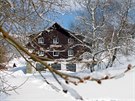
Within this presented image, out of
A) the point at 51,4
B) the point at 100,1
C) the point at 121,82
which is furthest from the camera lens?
the point at 100,1

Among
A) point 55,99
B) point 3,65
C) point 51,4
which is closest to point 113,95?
point 55,99

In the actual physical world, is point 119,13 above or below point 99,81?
above

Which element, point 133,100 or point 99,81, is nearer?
point 99,81

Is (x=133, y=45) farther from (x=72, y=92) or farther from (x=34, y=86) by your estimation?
(x=72, y=92)

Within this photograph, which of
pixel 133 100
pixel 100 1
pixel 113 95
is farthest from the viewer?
pixel 100 1

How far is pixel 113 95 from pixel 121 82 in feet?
4.51

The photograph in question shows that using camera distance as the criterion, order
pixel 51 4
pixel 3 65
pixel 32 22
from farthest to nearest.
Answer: pixel 3 65 < pixel 32 22 < pixel 51 4

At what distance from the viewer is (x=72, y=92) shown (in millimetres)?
1344

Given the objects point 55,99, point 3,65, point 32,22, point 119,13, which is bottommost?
point 55,99

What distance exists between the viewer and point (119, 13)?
26.8 m

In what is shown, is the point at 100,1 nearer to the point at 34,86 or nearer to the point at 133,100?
the point at 34,86

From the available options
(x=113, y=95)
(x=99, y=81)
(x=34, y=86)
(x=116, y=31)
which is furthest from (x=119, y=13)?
(x=99, y=81)

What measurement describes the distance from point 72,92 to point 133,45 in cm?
2619

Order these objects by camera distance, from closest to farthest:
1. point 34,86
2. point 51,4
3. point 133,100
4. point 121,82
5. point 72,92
Result: 1. point 72,92
2. point 51,4
3. point 133,100
4. point 121,82
5. point 34,86
